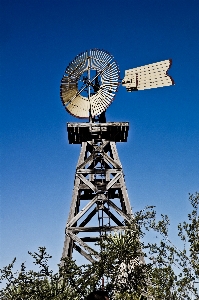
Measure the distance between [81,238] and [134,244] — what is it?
166 inches

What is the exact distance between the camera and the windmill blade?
51.3ft

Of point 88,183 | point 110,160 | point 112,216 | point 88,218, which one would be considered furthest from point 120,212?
point 110,160

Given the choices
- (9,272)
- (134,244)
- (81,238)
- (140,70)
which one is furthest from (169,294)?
(140,70)

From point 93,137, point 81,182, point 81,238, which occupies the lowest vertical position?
point 81,238

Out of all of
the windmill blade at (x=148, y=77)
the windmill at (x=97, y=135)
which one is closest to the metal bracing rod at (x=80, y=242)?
the windmill at (x=97, y=135)

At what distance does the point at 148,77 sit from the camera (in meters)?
16.2

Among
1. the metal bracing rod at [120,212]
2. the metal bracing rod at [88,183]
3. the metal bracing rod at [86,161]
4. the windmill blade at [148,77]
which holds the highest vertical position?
the windmill blade at [148,77]

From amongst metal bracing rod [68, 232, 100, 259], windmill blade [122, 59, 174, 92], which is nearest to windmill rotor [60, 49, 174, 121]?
windmill blade [122, 59, 174, 92]

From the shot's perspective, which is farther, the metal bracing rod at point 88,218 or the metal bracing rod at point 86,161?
the metal bracing rod at point 86,161

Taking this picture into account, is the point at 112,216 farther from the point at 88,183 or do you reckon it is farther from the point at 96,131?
the point at 96,131

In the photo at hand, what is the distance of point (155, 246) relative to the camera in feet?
34.6

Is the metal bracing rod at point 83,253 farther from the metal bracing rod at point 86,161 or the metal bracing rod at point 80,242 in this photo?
the metal bracing rod at point 86,161

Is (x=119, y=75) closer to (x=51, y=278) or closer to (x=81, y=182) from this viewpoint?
(x=81, y=182)

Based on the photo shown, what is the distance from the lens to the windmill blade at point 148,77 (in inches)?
616
